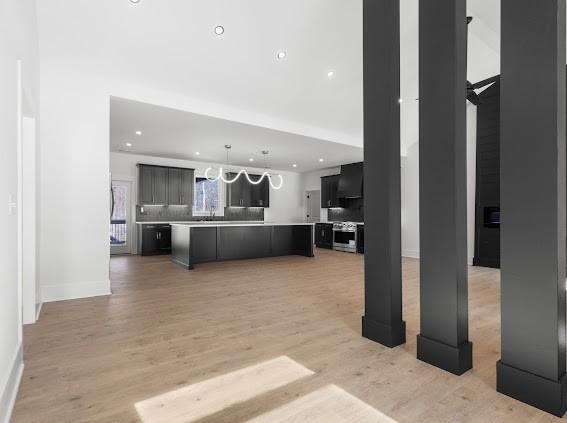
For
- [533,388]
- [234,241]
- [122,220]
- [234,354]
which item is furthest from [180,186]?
[533,388]

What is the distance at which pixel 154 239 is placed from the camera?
27.3 feet

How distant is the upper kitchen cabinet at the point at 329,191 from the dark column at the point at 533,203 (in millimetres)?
8147

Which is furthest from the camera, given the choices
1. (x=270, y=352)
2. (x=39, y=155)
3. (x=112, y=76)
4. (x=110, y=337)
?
(x=112, y=76)

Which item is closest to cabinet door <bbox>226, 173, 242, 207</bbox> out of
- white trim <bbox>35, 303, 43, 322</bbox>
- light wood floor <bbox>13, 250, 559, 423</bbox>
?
light wood floor <bbox>13, 250, 559, 423</bbox>

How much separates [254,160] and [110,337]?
721 cm

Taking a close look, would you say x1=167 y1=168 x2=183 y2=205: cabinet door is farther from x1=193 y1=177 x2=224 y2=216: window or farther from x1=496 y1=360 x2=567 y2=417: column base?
x1=496 y1=360 x2=567 y2=417: column base

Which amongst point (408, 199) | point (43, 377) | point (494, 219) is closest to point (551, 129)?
point (43, 377)

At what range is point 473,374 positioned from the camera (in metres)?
2.12

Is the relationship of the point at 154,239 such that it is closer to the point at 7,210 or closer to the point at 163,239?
the point at 163,239

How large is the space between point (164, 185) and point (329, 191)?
17.0 feet

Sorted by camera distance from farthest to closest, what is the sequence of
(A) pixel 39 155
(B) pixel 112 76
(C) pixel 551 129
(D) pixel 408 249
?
(D) pixel 408 249
(B) pixel 112 76
(A) pixel 39 155
(C) pixel 551 129

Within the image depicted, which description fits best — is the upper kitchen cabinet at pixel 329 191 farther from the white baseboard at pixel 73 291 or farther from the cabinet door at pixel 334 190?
the white baseboard at pixel 73 291

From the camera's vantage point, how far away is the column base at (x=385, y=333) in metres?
2.54

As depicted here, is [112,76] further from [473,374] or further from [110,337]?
[473,374]
